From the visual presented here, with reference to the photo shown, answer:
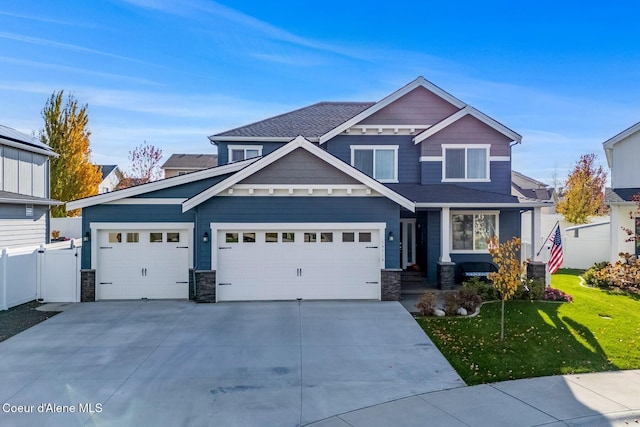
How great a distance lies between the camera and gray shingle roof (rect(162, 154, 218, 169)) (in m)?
38.9

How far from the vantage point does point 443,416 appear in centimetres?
551

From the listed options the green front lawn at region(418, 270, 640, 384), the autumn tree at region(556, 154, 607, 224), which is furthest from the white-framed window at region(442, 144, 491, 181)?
the autumn tree at region(556, 154, 607, 224)

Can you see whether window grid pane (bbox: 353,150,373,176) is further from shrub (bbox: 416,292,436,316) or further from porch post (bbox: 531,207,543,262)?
Answer: shrub (bbox: 416,292,436,316)

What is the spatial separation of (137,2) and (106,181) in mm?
33784

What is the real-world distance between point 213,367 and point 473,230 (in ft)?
38.3

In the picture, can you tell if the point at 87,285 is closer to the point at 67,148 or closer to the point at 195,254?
the point at 195,254

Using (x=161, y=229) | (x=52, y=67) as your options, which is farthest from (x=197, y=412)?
(x=52, y=67)

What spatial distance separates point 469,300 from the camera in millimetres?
11156

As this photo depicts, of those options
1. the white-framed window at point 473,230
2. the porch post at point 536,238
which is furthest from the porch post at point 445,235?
the porch post at point 536,238

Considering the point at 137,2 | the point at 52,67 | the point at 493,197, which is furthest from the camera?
the point at 52,67

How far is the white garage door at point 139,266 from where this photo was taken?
41.7ft

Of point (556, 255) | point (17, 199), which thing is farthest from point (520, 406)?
point (17, 199)

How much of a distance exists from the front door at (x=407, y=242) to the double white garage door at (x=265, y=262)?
4492mm

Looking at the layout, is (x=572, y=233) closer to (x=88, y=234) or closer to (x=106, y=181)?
(x=88, y=234)
